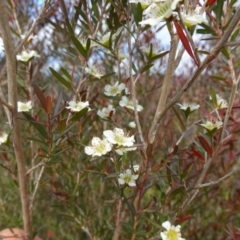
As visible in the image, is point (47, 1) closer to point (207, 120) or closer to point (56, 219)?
point (207, 120)

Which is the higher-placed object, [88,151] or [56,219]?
[88,151]

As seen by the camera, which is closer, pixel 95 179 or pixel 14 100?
pixel 14 100

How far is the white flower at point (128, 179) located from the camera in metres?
1.24

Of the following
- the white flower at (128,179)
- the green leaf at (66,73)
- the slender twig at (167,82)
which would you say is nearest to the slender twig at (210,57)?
the slender twig at (167,82)

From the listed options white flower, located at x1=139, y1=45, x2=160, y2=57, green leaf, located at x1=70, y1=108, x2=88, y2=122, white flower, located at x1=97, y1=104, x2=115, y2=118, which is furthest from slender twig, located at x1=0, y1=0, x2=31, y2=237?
white flower, located at x1=139, y1=45, x2=160, y2=57

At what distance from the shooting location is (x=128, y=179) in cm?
125

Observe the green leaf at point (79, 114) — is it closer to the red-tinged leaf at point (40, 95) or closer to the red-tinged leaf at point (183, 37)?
the red-tinged leaf at point (40, 95)

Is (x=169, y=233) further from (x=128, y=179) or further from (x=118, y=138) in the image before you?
(x=118, y=138)

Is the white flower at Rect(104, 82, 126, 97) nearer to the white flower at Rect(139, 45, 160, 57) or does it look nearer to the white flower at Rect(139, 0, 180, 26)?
the white flower at Rect(139, 45, 160, 57)

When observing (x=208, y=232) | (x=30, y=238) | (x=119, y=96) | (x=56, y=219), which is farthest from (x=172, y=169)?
(x=56, y=219)

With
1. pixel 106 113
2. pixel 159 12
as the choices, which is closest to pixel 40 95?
pixel 106 113

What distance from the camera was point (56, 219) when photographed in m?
2.57

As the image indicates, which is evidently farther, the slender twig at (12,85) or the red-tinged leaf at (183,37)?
the slender twig at (12,85)

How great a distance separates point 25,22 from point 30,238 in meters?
1.86
